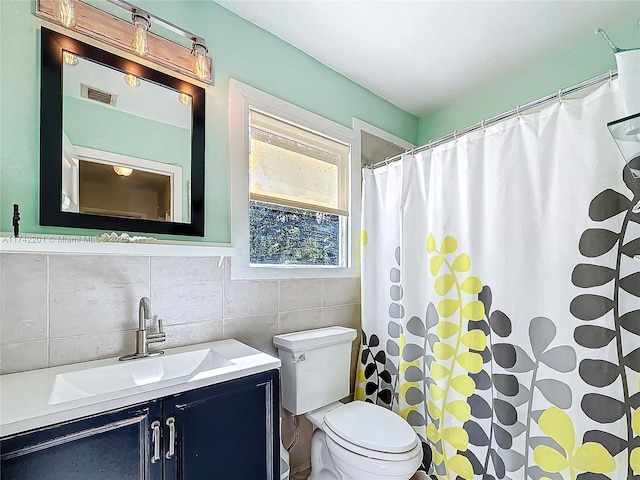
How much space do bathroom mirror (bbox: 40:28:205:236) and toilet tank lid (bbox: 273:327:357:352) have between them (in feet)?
2.25

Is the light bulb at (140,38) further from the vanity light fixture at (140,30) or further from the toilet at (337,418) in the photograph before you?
the toilet at (337,418)

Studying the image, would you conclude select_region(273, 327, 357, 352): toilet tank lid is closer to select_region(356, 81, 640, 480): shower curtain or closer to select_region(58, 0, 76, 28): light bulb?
select_region(356, 81, 640, 480): shower curtain

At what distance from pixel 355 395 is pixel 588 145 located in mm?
1882

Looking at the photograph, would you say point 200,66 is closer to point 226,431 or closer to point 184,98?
point 184,98

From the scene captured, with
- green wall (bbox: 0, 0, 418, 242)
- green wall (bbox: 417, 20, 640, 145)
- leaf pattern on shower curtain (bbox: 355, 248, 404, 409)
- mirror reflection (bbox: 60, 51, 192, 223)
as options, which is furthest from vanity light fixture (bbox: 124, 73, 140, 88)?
green wall (bbox: 417, 20, 640, 145)

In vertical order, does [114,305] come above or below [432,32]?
below

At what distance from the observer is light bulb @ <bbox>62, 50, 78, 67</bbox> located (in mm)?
1204

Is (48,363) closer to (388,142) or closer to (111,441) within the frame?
(111,441)

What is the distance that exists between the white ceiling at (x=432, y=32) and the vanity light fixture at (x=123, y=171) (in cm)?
98

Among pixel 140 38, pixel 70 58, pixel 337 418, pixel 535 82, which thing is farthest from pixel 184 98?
pixel 535 82

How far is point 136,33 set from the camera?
1196 millimetres

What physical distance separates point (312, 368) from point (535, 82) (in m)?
2.21

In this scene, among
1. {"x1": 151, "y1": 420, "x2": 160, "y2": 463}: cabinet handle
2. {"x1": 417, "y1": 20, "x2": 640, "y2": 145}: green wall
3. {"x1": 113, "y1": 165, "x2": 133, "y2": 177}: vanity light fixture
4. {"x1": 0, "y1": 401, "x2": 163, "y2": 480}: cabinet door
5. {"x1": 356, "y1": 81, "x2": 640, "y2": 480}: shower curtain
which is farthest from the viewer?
{"x1": 417, "y1": 20, "x2": 640, "y2": 145}: green wall

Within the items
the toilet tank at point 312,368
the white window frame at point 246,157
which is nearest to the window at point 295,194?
the white window frame at point 246,157
